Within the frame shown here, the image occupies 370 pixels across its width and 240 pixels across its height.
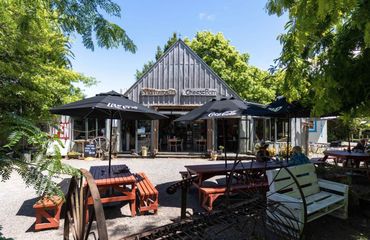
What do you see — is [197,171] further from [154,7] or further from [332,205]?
[154,7]

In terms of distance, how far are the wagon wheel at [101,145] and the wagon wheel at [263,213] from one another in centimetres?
1106

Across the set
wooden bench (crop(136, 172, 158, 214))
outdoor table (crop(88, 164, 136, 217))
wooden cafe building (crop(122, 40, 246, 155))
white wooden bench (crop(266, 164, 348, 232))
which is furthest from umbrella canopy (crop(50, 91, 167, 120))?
wooden cafe building (crop(122, 40, 246, 155))

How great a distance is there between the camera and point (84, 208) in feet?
8.29

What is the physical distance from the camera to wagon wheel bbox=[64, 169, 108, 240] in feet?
6.48

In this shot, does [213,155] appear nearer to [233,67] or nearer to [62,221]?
[62,221]

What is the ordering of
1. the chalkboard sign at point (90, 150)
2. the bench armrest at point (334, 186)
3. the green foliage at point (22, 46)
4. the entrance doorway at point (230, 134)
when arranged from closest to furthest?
the green foliage at point (22, 46)
the bench armrest at point (334, 186)
the chalkboard sign at point (90, 150)
the entrance doorway at point (230, 134)

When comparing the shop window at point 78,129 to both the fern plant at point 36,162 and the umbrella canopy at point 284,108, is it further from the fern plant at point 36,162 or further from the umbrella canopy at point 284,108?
the fern plant at point 36,162

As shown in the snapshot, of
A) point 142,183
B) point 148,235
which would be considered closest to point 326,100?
point 148,235

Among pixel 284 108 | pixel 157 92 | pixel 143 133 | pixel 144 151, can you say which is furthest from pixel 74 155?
pixel 284 108

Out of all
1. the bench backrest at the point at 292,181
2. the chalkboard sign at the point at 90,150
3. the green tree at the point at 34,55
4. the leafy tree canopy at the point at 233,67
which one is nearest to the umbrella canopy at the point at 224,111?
the bench backrest at the point at 292,181

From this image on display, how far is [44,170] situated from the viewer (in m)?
1.30

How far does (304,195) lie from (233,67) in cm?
2234

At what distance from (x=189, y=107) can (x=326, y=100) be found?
12.9m

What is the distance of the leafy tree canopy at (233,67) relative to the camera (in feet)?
80.8
